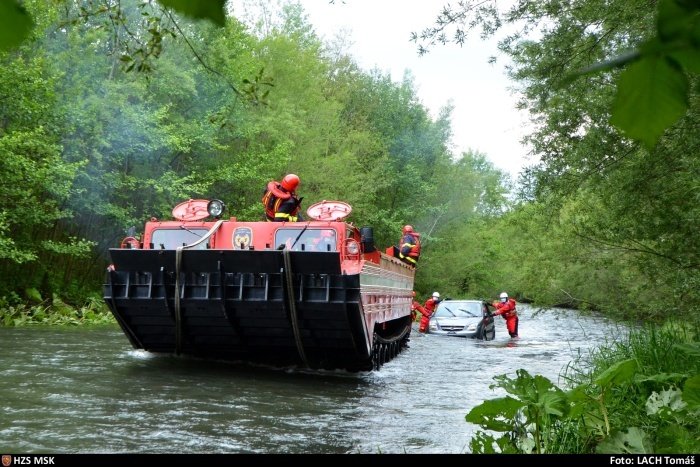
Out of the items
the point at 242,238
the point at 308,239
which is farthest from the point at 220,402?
the point at 242,238

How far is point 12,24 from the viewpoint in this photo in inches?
30.4

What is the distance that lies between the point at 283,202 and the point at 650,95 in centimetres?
1154

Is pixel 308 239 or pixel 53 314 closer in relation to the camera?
pixel 308 239

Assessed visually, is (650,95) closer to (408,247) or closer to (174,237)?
(174,237)

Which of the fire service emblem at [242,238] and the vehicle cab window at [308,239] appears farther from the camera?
the fire service emblem at [242,238]

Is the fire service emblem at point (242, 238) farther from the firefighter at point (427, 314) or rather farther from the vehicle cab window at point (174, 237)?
the firefighter at point (427, 314)

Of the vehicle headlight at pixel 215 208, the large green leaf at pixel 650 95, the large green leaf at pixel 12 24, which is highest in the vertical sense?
the vehicle headlight at pixel 215 208

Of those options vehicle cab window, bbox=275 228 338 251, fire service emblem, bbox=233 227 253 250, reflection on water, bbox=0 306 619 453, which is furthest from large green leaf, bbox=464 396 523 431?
fire service emblem, bbox=233 227 253 250

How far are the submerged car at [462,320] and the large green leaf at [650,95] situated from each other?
773 inches

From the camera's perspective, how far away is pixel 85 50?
21.1 meters

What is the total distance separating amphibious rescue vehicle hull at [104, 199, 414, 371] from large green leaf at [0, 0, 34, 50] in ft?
32.1

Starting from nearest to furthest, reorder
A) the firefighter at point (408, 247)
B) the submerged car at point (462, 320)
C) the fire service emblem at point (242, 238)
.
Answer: the fire service emblem at point (242, 238)
the firefighter at point (408, 247)
the submerged car at point (462, 320)

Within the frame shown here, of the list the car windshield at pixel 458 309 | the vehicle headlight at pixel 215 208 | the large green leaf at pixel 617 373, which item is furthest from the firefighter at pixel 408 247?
the large green leaf at pixel 617 373

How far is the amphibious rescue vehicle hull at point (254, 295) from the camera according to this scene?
10.8m
